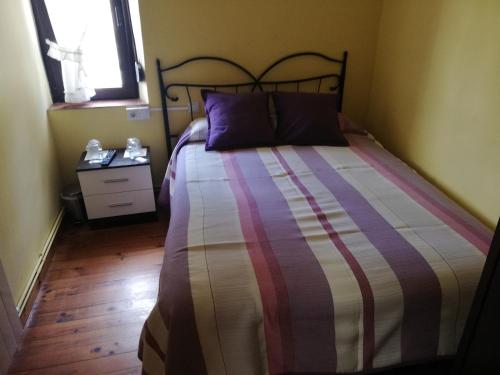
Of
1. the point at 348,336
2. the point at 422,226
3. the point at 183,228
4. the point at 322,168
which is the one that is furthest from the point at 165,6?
the point at 348,336

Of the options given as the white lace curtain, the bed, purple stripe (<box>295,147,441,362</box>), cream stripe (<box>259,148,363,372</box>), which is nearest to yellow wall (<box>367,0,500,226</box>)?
the bed

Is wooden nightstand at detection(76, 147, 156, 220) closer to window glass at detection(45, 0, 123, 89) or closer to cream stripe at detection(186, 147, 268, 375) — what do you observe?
window glass at detection(45, 0, 123, 89)

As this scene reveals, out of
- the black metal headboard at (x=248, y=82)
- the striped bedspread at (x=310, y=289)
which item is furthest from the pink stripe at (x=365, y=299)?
the black metal headboard at (x=248, y=82)

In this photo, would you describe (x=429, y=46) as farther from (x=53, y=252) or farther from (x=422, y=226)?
(x=53, y=252)

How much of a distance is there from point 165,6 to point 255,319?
2117mm

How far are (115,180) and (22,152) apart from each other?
22.3 inches

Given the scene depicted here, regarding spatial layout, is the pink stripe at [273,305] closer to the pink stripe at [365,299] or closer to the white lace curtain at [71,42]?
the pink stripe at [365,299]

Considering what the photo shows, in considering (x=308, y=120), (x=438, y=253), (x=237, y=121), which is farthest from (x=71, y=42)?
(x=438, y=253)

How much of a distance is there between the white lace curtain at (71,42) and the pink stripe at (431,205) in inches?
78.3

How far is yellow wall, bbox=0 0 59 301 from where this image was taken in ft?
5.73

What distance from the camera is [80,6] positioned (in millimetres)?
2393

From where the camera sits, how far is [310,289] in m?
1.12

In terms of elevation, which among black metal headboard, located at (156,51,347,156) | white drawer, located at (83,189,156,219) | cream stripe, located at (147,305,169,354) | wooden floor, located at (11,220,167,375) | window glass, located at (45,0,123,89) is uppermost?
window glass, located at (45,0,123,89)

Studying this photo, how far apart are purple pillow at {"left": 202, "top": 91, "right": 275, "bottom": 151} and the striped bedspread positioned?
82 cm
